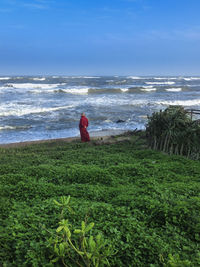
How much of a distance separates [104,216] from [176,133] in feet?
16.8

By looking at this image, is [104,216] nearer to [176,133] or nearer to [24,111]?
[176,133]

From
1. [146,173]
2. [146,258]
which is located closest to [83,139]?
[146,173]

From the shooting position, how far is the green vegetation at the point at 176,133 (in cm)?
762

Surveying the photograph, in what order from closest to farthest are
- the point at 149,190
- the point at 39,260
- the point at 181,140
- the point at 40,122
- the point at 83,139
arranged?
the point at 39,260 < the point at 149,190 < the point at 181,140 < the point at 83,139 < the point at 40,122

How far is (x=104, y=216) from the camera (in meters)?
3.35

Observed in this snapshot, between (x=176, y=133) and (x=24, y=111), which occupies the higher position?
(x=176, y=133)

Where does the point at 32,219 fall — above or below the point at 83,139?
above

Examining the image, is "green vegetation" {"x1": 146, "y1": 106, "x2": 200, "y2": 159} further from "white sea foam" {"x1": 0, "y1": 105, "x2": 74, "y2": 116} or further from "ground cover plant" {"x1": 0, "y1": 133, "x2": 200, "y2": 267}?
"white sea foam" {"x1": 0, "y1": 105, "x2": 74, "y2": 116}

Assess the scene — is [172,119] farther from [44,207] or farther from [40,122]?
[40,122]

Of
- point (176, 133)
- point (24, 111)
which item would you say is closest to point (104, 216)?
point (176, 133)

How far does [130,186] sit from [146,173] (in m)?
0.93

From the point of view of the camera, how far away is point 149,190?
453 cm

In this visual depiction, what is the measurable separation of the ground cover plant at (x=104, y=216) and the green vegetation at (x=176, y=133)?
1.42 m

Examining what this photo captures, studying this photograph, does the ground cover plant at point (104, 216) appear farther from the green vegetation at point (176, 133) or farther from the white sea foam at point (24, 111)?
the white sea foam at point (24, 111)
